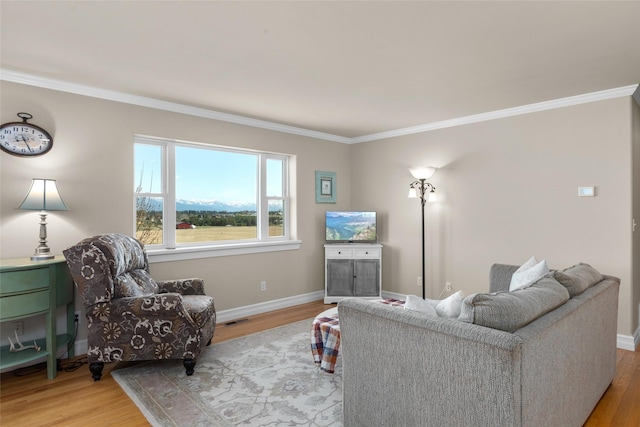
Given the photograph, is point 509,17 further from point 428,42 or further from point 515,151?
point 515,151

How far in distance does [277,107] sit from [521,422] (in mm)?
3494

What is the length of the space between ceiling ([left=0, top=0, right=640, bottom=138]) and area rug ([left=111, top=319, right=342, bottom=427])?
7.97ft

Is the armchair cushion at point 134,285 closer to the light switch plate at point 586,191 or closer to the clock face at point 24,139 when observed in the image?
the clock face at point 24,139

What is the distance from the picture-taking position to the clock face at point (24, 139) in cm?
298

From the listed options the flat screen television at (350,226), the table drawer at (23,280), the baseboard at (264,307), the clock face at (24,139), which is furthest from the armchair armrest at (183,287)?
the flat screen television at (350,226)

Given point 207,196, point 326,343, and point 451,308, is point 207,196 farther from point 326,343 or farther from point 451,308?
point 451,308

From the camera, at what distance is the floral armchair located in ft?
9.04

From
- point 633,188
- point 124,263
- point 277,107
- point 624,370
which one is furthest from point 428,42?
point 624,370

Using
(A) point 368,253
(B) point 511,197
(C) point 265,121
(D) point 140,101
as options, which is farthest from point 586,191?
(D) point 140,101

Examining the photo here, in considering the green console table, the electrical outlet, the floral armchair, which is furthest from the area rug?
the electrical outlet

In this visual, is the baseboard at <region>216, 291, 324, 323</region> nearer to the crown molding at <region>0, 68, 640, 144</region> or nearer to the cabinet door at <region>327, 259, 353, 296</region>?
the cabinet door at <region>327, 259, 353, 296</region>

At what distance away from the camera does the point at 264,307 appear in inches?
186

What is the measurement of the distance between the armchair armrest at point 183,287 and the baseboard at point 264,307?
81 centimetres

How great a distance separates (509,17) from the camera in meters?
2.15
